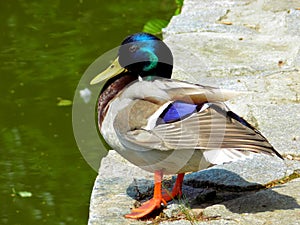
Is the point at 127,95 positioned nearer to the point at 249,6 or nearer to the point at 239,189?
the point at 239,189

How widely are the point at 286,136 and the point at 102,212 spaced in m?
1.04

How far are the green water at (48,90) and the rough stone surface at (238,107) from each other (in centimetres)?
98

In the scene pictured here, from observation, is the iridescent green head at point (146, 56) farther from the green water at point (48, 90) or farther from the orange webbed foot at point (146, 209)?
the green water at point (48, 90)

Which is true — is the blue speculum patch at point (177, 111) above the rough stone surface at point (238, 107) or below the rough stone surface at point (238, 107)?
above

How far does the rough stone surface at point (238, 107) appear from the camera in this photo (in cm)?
304

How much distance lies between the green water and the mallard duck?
140 centimetres

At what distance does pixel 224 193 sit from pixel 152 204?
1.14 feet

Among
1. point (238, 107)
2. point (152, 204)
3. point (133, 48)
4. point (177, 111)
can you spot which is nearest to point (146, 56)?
point (133, 48)

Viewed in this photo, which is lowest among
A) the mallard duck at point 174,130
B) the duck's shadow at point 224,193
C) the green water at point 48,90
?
the green water at point 48,90

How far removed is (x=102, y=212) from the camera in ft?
10.2

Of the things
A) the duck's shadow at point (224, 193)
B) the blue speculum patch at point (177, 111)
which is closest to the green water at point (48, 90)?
the duck's shadow at point (224, 193)

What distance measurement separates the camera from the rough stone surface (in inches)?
120

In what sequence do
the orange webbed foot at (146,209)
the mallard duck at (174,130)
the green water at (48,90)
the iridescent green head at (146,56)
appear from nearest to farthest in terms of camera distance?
the mallard duck at (174,130) → the orange webbed foot at (146,209) → the iridescent green head at (146,56) → the green water at (48,90)

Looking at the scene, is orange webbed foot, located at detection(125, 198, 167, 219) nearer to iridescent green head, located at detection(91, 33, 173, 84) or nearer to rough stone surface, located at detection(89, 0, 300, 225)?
rough stone surface, located at detection(89, 0, 300, 225)
